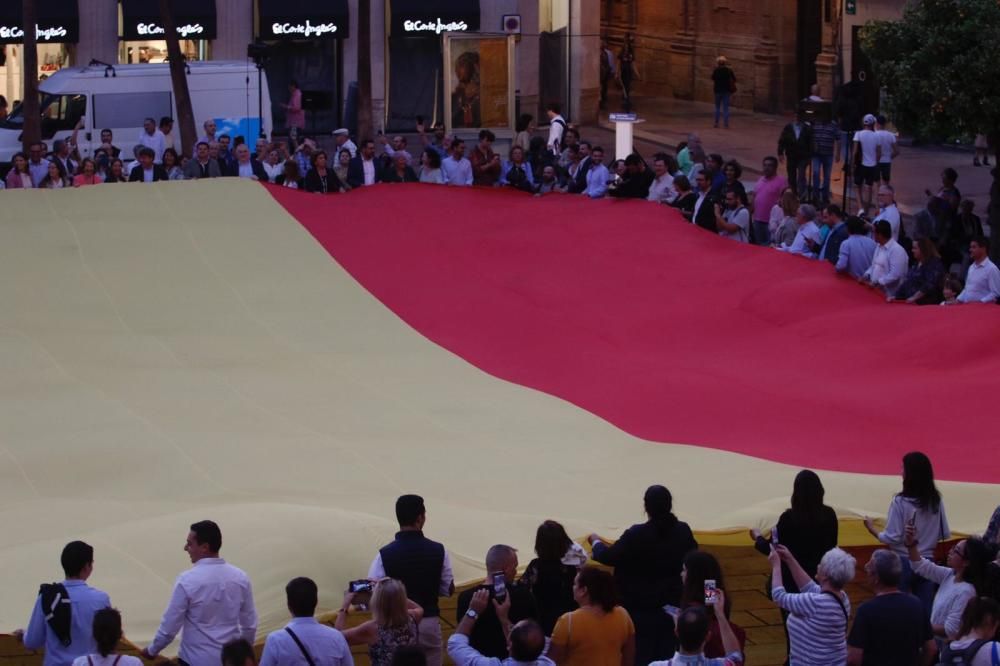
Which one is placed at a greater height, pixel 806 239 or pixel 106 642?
pixel 806 239

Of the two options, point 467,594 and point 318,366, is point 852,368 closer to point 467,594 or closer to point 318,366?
point 318,366

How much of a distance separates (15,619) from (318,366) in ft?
17.0

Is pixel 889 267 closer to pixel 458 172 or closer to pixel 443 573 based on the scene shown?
pixel 458 172

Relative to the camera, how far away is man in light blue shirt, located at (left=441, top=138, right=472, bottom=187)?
20.3 metres

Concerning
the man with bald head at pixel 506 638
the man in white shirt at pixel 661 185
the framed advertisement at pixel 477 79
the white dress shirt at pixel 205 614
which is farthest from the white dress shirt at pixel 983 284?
the framed advertisement at pixel 477 79

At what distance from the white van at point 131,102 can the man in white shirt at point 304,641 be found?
21698 mm

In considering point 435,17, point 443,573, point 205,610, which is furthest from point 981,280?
point 435,17

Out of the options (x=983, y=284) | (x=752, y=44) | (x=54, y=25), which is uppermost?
(x=54, y=25)

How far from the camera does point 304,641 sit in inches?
303

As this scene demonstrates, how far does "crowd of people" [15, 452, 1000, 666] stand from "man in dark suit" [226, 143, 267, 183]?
464 inches

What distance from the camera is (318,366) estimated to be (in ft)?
45.4

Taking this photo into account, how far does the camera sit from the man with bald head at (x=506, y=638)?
7.23 metres

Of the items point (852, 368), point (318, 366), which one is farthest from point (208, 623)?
point (852, 368)

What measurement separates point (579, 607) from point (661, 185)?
10.8 m
